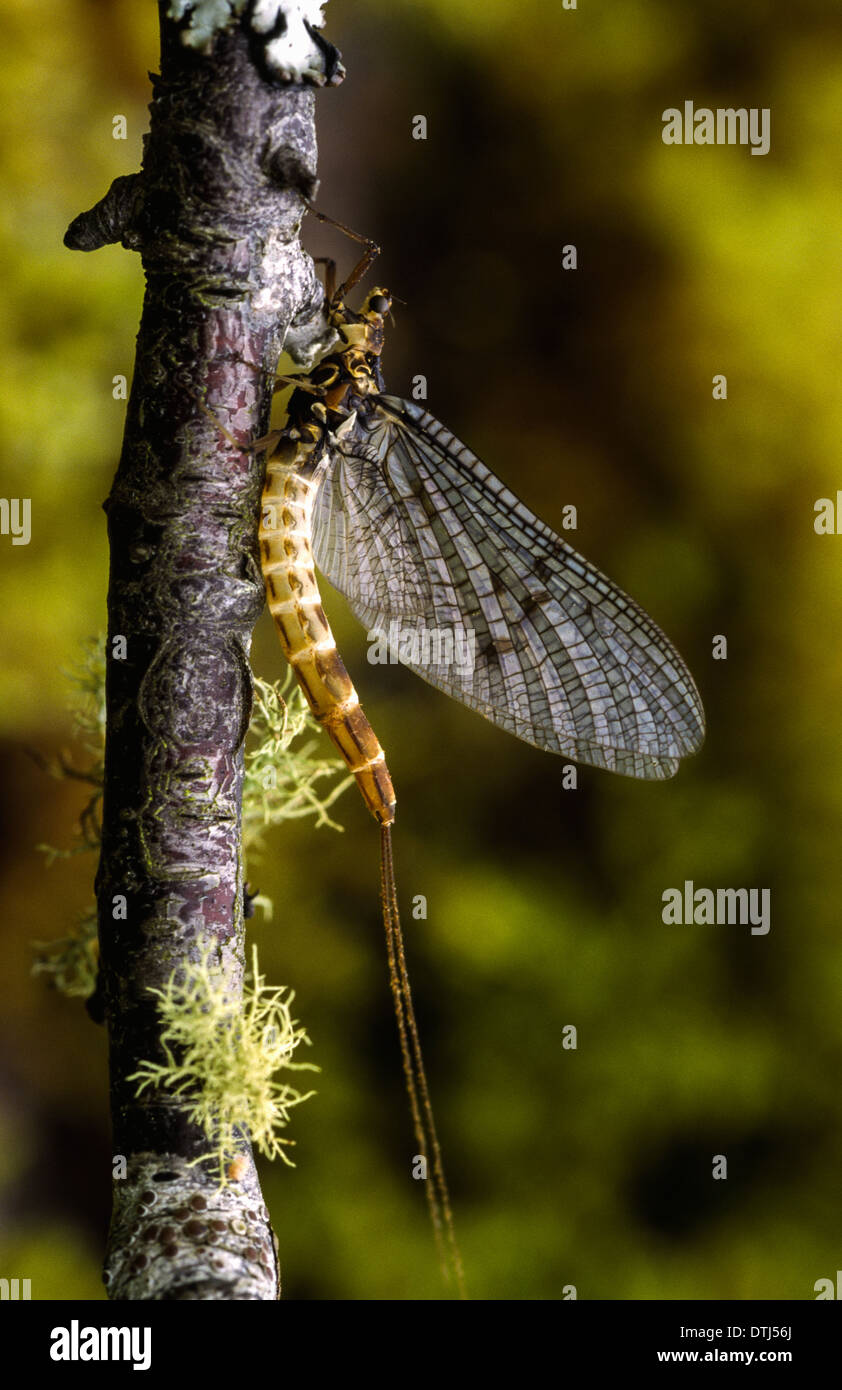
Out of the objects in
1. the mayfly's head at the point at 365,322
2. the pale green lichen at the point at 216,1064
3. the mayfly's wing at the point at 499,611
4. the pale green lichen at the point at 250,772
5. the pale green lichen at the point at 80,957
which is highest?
the mayfly's head at the point at 365,322

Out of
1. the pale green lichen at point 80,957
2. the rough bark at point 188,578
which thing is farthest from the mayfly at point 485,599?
the pale green lichen at point 80,957

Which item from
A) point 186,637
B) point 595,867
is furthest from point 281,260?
point 595,867

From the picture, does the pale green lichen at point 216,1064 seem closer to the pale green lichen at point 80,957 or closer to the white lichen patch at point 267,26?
the pale green lichen at point 80,957

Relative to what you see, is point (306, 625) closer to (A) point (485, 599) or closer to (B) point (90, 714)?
(A) point (485, 599)

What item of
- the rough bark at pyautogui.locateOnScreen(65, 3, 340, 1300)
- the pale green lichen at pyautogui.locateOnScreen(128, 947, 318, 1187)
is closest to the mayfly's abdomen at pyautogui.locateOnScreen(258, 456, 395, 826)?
the rough bark at pyautogui.locateOnScreen(65, 3, 340, 1300)

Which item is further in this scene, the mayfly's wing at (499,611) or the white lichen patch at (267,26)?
the mayfly's wing at (499,611)

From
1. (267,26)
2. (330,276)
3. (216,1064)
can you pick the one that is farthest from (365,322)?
(216,1064)

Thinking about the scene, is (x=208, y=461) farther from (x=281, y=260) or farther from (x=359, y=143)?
(x=359, y=143)
